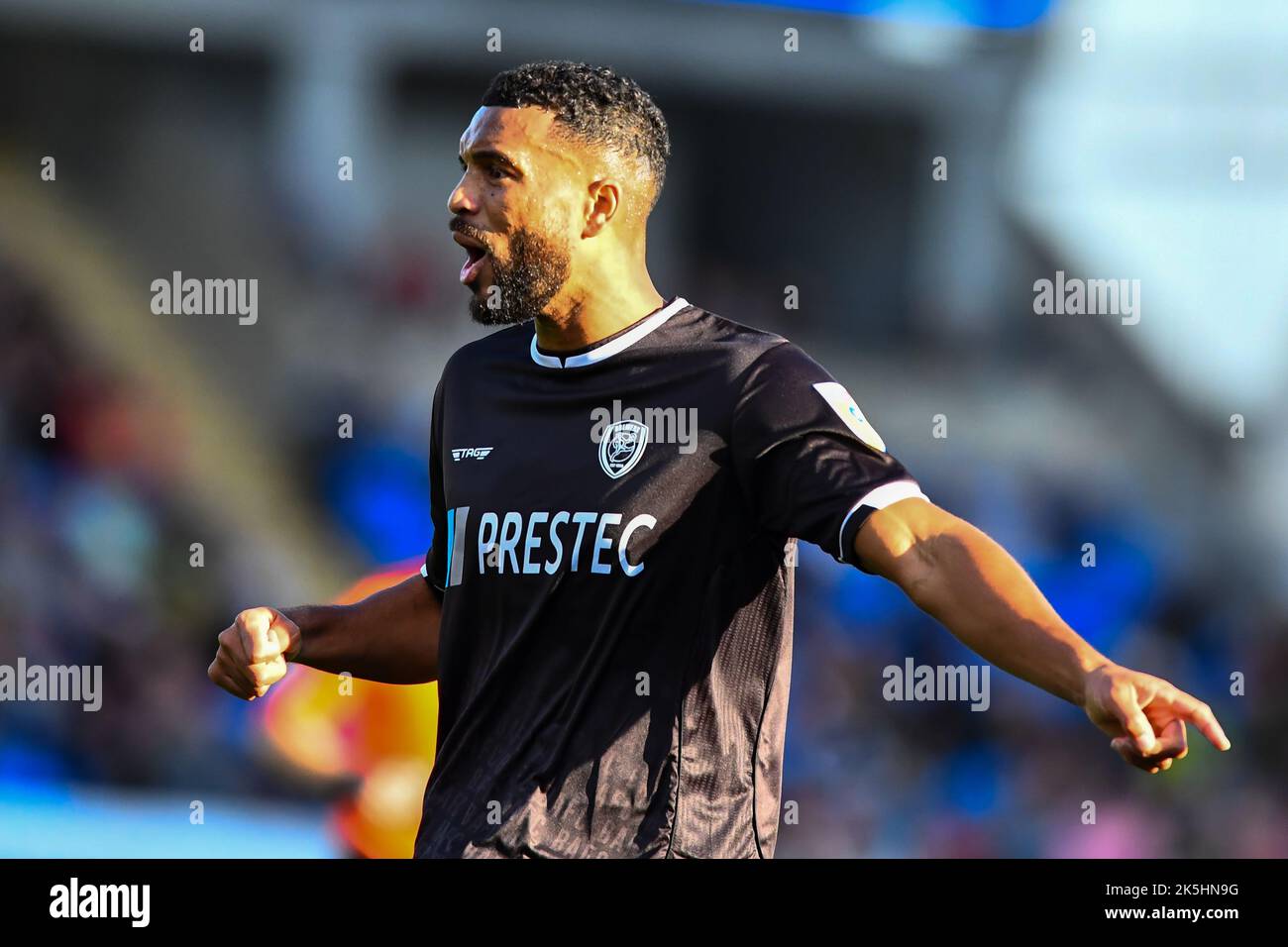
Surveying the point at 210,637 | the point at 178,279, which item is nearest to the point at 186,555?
the point at 210,637

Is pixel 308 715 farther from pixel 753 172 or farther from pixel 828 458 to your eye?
pixel 753 172

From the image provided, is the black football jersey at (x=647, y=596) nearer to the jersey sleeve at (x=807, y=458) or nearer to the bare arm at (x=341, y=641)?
the jersey sleeve at (x=807, y=458)

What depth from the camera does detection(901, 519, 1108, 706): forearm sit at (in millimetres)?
2824

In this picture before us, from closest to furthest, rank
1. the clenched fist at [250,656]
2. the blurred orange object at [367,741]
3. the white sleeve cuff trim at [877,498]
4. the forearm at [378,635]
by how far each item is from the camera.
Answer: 1. the white sleeve cuff trim at [877,498]
2. the clenched fist at [250,656]
3. the forearm at [378,635]
4. the blurred orange object at [367,741]

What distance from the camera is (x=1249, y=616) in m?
11.7

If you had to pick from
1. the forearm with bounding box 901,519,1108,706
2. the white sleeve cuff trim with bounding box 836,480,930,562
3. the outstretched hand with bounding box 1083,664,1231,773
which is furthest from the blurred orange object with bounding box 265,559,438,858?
the outstretched hand with bounding box 1083,664,1231,773

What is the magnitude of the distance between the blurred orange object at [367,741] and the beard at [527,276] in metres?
3.86

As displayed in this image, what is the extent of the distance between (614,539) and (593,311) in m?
0.56

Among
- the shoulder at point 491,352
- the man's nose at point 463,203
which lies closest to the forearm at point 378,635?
the shoulder at point 491,352

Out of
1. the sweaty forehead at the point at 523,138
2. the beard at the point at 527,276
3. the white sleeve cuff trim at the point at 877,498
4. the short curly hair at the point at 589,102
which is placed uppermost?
the short curly hair at the point at 589,102

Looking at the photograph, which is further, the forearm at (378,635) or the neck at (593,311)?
the forearm at (378,635)

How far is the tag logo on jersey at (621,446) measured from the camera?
11.3ft

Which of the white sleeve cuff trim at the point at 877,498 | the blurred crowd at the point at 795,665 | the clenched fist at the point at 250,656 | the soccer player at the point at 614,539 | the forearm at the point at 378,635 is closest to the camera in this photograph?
the white sleeve cuff trim at the point at 877,498

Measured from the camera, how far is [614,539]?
3.38m
